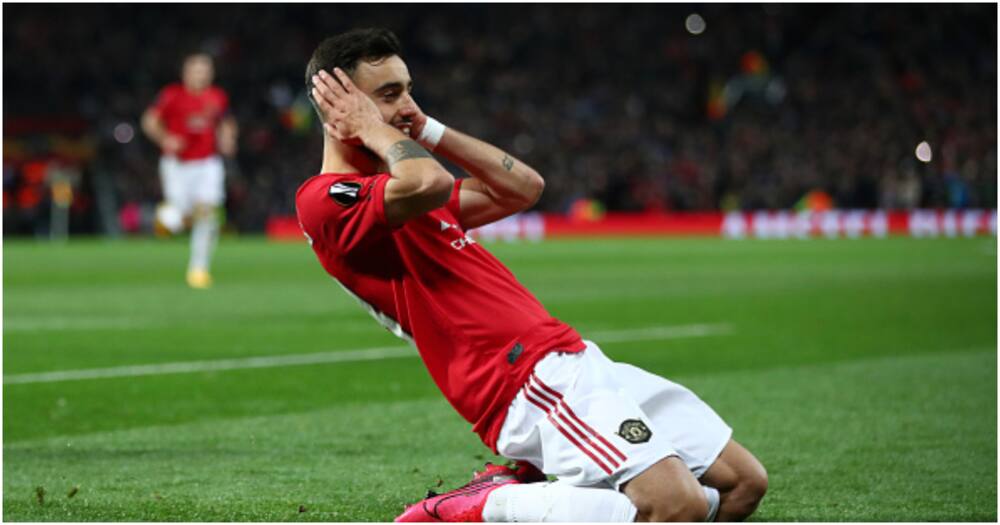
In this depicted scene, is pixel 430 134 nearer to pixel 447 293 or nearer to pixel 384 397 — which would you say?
pixel 447 293

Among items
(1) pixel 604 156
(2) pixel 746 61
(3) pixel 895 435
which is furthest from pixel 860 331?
(2) pixel 746 61

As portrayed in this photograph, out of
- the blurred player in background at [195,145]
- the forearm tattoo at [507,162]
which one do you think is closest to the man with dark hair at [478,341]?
the forearm tattoo at [507,162]

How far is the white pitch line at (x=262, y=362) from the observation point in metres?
8.59

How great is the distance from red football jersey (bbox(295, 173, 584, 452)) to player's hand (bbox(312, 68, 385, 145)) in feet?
0.41

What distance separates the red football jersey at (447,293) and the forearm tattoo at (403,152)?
0.06 m

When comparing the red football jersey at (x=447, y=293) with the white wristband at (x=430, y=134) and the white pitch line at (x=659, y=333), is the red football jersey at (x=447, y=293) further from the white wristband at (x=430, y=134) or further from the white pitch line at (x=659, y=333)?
the white pitch line at (x=659, y=333)

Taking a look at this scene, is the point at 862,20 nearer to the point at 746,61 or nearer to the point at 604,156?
the point at 746,61

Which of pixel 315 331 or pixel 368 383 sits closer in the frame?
pixel 368 383

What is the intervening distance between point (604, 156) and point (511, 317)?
35214 mm

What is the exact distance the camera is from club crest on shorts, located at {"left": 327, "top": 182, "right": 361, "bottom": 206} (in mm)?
4027

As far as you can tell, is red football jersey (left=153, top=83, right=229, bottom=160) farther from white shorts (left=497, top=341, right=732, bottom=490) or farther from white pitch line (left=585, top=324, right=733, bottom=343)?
white shorts (left=497, top=341, right=732, bottom=490)

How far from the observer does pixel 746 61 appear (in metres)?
42.1

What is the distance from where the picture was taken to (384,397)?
782 centimetres

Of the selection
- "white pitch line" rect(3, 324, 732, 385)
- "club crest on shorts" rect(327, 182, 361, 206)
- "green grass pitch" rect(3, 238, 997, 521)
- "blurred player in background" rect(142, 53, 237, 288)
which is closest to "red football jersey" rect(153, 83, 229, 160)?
"blurred player in background" rect(142, 53, 237, 288)
